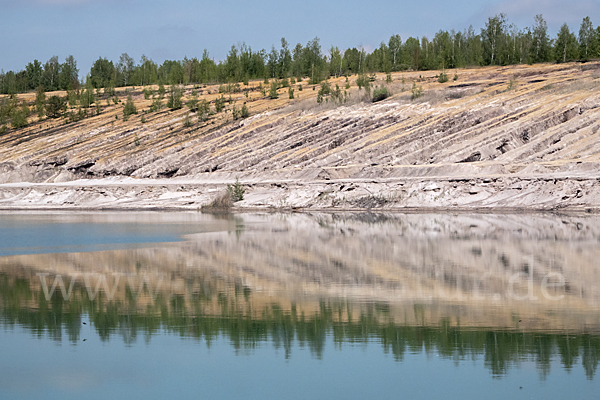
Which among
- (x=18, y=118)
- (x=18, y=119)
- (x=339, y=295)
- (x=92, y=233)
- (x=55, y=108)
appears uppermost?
(x=55, y=108)

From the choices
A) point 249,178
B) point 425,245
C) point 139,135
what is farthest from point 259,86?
point 425,245

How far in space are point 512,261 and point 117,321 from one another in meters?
11.5

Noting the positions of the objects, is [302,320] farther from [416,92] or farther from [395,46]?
[395,46]

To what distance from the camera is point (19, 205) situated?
5397 centimetres

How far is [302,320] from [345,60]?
100m

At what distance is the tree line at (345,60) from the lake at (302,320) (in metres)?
66.2

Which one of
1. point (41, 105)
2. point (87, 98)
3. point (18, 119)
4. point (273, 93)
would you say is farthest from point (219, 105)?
point (41, 105)

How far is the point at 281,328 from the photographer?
1163 cm

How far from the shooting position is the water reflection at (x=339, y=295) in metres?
10.9

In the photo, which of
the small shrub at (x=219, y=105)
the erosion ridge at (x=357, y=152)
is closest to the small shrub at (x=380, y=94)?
the erosion ridge at (x=357, y=152)

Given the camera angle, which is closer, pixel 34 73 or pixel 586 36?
pixel 586 36

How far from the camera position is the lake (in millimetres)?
8992

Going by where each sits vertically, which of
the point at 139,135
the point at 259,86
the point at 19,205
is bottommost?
the point at 19,205

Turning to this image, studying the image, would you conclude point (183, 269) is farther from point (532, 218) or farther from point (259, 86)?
point (259, 86)
